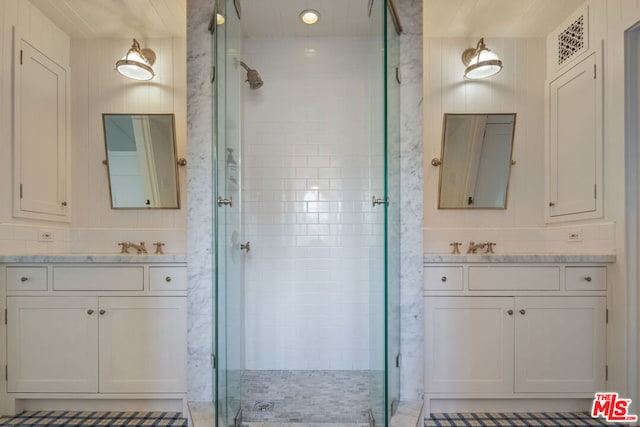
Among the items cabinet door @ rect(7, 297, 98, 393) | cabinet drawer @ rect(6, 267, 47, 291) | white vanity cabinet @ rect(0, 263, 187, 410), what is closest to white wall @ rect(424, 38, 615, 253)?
white vanity cabinet @ rect(0, 263, 187, 410)

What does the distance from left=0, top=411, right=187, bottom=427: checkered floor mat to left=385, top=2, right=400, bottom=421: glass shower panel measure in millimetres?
1136

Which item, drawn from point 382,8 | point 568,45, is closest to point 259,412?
point 382,8

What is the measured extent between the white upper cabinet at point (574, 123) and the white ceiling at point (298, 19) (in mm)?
209

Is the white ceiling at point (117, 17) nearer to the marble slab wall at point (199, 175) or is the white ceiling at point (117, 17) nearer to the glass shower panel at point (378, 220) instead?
the marble slab wall at point (199, 175)

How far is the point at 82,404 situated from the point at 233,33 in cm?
216

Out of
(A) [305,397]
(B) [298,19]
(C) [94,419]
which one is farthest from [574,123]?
(C) [94,419]

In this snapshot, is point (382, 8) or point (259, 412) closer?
point (382, 8)

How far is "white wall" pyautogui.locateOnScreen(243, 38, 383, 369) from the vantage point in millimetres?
2621

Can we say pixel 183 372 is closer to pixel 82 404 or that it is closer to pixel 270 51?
pixel 82 404

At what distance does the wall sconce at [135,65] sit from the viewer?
8.05 feet

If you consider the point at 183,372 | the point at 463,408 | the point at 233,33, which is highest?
the point at 233,33

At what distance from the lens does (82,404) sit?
2.10 m

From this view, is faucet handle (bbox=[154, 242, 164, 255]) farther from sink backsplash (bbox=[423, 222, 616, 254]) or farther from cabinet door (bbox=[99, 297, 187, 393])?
sink backsplash (bbox=[423, 222, 616, 254])

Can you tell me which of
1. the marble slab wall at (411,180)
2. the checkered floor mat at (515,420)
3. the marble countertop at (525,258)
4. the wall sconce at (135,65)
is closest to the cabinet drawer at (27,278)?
the wall sconce at (135,65)
